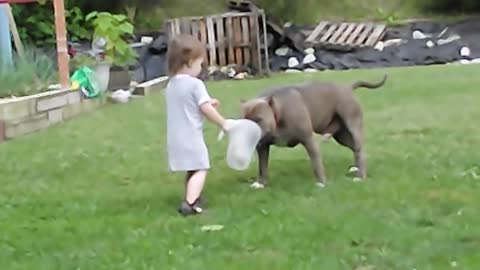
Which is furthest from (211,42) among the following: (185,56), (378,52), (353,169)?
(185,56)

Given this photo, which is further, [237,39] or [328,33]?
[328,33]

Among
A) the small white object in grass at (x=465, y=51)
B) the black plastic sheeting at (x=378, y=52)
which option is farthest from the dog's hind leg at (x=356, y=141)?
the small white object in grass at (x=465, y=51)

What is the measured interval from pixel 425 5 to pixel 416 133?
49.1 feet

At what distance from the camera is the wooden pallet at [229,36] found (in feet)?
58.5

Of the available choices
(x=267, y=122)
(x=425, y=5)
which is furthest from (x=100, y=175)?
(x=425, y=5)

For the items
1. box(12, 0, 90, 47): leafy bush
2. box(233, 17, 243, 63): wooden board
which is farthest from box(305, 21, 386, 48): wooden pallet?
box(12, 0, 90, 47): leafy bush

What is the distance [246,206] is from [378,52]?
14059 millimetres

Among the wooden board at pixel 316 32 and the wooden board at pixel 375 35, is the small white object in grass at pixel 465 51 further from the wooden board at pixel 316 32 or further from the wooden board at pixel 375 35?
the wooden board at pixel 316 32

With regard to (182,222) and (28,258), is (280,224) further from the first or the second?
(28,258)

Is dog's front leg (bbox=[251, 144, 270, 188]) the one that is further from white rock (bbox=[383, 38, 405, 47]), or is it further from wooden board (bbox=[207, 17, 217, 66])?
white rock (bbox=[383, 38, 405, 47])

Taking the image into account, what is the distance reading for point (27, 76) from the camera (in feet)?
35.1

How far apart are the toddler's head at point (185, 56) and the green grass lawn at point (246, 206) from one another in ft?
2.58

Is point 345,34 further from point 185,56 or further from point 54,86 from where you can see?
point 185,56

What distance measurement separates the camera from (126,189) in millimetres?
6469
